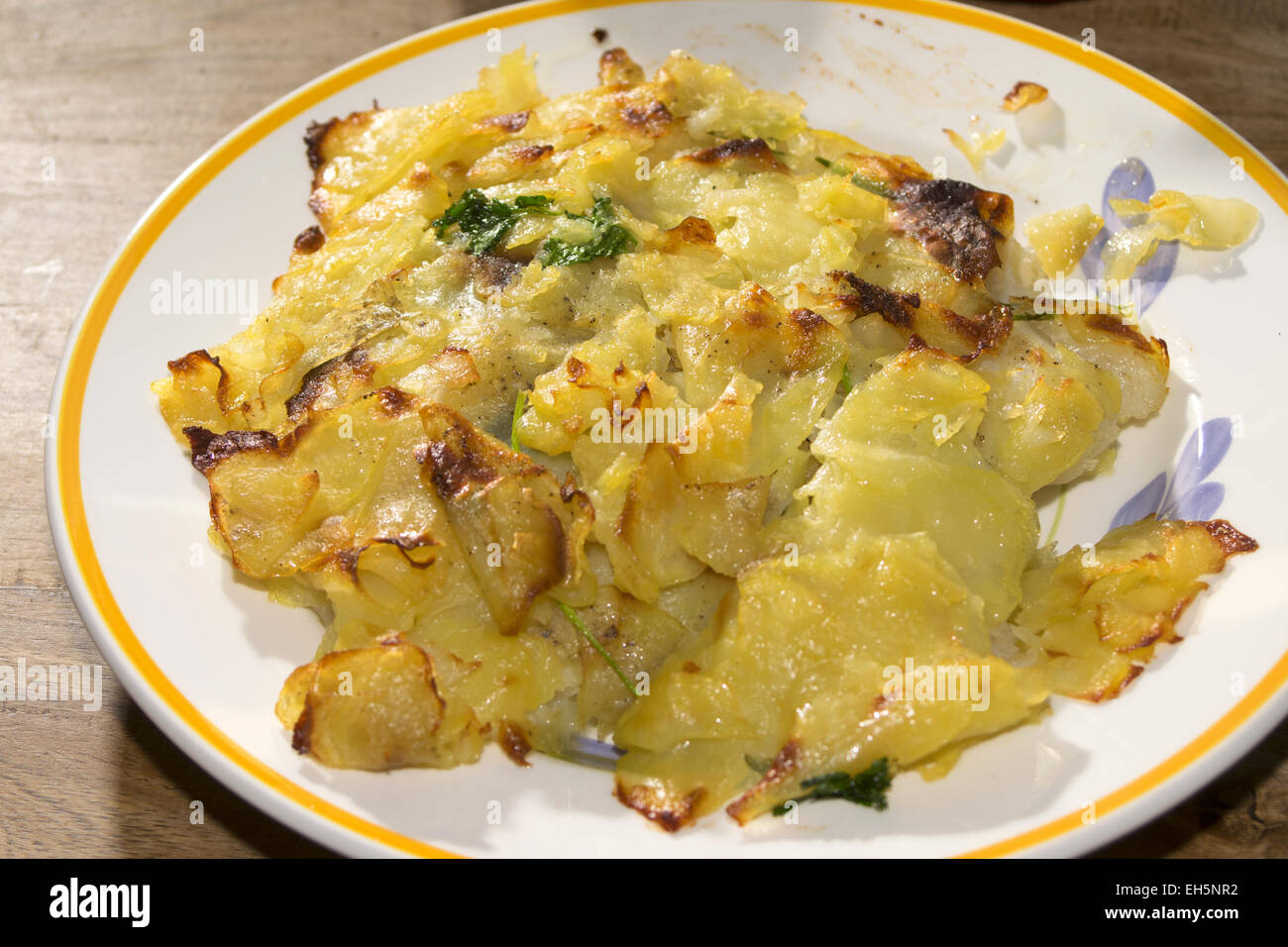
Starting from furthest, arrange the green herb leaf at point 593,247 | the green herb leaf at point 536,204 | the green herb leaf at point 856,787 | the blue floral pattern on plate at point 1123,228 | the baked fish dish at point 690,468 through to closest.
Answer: the blue floral pattern on plate at point 1123,228, the green herb leaf at point 536,204, the green herb leaf at point 593,247, the baked fish dish at point 690,468, the green herb leaf at point 856,787

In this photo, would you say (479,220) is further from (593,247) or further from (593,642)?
(593,642)

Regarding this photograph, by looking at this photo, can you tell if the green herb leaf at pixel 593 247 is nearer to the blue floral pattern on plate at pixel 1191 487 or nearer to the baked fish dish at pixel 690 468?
the baked fish dish at pixel 690 468

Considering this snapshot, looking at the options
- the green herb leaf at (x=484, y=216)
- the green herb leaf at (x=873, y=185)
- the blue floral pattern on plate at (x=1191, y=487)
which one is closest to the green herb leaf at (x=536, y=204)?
the green herb leaf at (x=484, y=216)

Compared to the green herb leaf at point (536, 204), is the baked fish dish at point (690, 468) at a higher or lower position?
lower

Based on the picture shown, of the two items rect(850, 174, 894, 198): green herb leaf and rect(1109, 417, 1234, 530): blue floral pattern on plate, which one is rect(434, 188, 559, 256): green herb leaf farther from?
rect(1109, 417, 1234, 530): blue floral pattern on plate

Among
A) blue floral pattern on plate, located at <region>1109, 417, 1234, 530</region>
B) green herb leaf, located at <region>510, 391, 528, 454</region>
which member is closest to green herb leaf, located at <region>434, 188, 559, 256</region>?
green herb leaf, located at <region>510, 391, 528, 454</region>

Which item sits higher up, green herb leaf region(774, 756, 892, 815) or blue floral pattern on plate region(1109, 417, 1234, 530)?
blue floral pattern on plate region(1109, 417, 1234, 530)

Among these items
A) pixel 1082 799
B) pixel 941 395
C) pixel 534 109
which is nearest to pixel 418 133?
pixel 534 109
